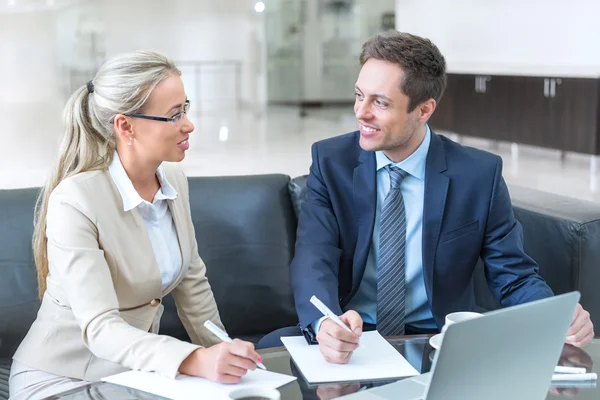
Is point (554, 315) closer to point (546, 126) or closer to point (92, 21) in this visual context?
point (546, 126)

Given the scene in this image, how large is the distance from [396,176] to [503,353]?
1.17 meters

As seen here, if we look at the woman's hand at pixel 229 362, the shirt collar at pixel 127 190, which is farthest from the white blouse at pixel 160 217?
the woman's hand at pixel 229 362

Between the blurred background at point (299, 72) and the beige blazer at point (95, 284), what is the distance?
4287 mm

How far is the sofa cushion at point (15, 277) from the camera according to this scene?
105 inches

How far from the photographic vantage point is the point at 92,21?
1600cm

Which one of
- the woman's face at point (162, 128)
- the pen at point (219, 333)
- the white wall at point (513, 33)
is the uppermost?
the white wall at point (513, 33)

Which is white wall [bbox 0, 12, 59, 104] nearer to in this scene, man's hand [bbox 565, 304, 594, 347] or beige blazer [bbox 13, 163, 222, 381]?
beige blazer [bbox 13, 163, 222, 381]

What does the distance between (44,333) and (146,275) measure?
11.4 inches

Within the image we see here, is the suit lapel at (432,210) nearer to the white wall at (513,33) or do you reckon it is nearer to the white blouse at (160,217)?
the white blouse at (160,217)

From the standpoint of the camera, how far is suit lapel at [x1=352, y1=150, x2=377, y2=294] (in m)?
2.23

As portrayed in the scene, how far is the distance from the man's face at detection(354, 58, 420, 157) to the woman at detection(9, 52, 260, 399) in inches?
19.4

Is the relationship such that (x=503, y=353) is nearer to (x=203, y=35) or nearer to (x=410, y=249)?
(x=410, y=249)

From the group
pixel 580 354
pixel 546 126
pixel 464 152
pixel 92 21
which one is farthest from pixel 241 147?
pixel 580 354

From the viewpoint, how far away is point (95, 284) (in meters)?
1.82
